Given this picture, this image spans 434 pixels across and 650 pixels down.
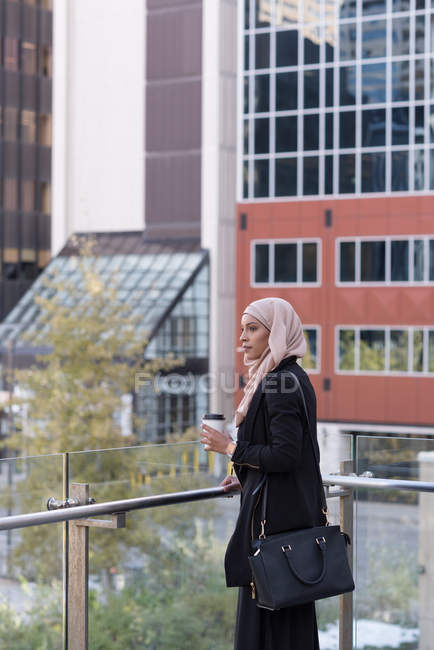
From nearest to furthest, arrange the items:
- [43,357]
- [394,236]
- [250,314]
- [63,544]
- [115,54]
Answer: [250,314]
[63,544]
[43,357]
[394,236]
[115,54]

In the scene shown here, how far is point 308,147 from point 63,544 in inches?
1478

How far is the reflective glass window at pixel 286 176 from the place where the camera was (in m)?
41.4

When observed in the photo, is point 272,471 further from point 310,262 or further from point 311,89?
point 311,89

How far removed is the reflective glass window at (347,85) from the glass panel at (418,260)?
6.08 meters

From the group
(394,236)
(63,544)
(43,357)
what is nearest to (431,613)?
(63,544)

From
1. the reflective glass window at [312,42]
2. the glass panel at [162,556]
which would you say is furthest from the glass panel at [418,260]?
the glass panel at [162,556]

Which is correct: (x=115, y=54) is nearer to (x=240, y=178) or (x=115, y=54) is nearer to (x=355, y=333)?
(x=240, y=178)

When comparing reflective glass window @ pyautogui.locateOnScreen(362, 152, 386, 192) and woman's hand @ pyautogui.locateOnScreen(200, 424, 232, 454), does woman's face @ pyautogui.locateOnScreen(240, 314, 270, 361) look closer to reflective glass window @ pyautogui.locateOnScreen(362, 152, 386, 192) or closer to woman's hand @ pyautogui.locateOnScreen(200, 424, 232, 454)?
woman's hand @ pyautogui.locateOnScreen(200, 424, 232, 454)

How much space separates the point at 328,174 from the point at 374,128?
261cm

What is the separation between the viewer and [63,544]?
14.0 feet

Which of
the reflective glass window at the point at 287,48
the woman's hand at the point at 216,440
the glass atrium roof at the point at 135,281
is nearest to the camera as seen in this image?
the woman's hand at the point at 216,440

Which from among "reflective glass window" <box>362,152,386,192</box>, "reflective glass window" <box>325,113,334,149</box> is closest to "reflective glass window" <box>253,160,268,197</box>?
"reflective glass window" <box>325,113,334,149</box>

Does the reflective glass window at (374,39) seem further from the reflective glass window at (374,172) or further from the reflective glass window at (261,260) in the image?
the reflective glass window at (261,260)

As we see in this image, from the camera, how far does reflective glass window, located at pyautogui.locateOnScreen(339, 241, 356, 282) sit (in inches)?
1618
